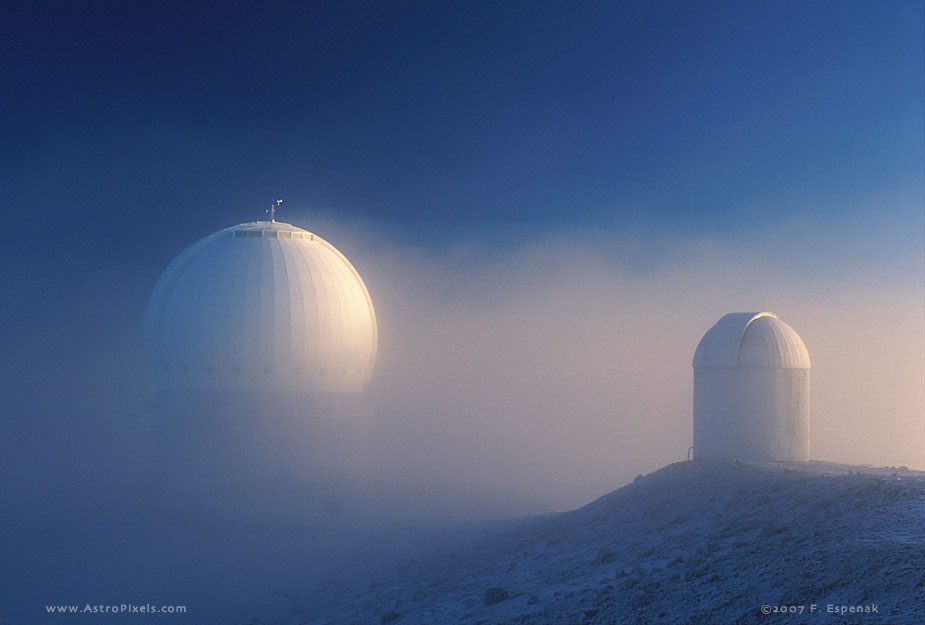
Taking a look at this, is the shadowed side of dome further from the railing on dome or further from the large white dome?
the railing on dome

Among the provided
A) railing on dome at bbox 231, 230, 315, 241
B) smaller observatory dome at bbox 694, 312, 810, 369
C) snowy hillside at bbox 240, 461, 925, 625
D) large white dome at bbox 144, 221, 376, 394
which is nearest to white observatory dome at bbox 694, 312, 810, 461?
smaller observatory dome at bbox 694, 312, 810, 369

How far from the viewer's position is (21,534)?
23.2m

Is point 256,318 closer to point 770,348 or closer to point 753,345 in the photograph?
point 753,345

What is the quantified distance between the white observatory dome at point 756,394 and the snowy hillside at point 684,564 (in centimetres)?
150

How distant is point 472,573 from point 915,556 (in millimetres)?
8148

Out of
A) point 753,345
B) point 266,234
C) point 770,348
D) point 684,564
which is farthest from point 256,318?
point 684,564

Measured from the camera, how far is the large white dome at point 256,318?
2622cm

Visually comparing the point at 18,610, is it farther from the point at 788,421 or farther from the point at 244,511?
the point at 788,421

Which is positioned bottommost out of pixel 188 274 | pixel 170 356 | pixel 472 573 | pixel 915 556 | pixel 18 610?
pixel 18 610

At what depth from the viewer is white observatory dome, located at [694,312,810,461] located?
65.6ft

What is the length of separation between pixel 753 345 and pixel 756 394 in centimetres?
135

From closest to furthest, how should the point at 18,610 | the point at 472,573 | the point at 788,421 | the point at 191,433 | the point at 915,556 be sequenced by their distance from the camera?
the point at 915,556
the point at 472,573
the point at 18,610
the point at 788,421
the point at 191,433

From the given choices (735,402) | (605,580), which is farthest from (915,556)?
(735,402)

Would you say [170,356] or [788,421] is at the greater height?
[170,356]
